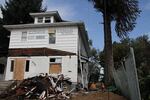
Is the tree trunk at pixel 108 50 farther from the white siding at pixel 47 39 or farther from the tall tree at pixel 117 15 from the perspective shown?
the white siding at pixel 47 39

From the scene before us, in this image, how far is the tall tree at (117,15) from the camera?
88.6 feet

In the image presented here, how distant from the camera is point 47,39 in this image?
28.3 metres

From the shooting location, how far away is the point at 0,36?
1475 inches

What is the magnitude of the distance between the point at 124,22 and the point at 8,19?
1845cm

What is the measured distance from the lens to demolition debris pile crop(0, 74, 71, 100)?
1884 centimetres

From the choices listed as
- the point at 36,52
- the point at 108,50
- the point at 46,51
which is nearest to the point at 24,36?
the point at 36,52

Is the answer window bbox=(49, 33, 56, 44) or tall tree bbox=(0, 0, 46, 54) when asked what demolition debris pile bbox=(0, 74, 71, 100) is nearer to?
window bbox=(49, 33, 56, 44)

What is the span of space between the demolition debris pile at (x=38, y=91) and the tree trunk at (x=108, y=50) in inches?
232

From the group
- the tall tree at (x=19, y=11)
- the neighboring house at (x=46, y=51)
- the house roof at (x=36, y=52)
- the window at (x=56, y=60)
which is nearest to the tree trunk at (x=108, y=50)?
the neighboring house at (x=46, y=51)

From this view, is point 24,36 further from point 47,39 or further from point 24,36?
point 47,39

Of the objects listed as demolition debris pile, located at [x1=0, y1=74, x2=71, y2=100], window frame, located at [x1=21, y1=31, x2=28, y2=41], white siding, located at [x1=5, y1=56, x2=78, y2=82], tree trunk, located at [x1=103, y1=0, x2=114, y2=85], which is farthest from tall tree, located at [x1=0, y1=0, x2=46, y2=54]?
demolition debris pile, located at [x1=0, y1=74, x2=71, y2=100]

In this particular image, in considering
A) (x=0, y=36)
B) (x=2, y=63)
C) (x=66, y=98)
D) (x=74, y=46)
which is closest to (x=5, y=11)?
(x=0, y=36)

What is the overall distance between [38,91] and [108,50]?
374 inches

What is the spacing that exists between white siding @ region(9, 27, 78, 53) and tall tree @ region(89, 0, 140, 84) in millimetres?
3184
